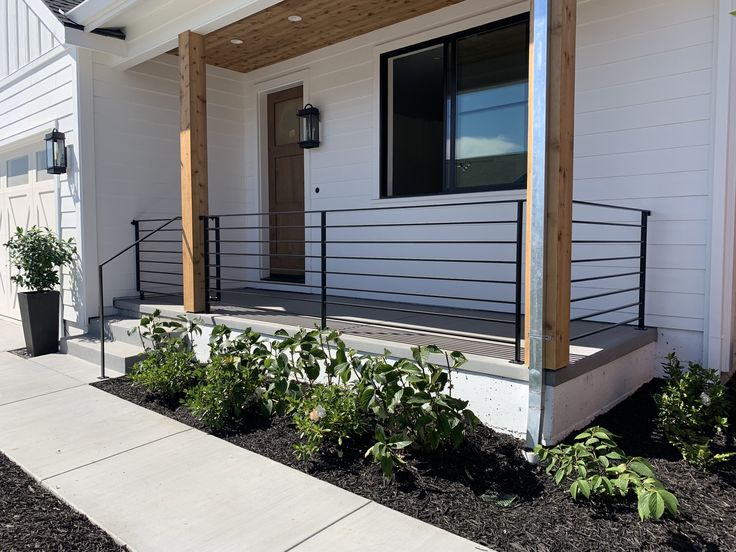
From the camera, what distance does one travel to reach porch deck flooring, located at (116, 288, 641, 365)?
11.2 feet

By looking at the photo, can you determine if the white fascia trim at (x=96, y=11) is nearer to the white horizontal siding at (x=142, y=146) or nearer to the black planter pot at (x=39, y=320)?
the white horizontal siding at (x=142, y=146)

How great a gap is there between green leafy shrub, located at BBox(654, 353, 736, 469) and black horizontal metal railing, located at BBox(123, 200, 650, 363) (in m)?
0.52

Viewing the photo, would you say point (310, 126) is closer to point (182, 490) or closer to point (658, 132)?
point (658, 132)

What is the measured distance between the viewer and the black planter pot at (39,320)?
222 inches

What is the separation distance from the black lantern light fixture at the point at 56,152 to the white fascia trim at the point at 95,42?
0.95m

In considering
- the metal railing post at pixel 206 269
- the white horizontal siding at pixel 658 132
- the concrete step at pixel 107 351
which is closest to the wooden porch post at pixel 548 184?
the white horizontal siding at pixel 658 132

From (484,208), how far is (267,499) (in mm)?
2972

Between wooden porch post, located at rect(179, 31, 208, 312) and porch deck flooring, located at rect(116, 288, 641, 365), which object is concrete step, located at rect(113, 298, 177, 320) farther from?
wooden porch post, located at rect(179, 31, 208, 312)

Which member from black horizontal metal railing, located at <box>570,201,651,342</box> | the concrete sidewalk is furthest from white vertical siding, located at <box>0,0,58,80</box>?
black horizontal metal railing, located at <box>570,201,651,342</box>

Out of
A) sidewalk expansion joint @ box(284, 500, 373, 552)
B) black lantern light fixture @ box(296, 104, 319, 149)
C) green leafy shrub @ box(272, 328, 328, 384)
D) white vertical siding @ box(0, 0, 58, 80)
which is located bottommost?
sidewalk expansion joint @ box(284, 500, 373, 552)

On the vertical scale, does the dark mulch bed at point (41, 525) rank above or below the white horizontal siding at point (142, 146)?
below

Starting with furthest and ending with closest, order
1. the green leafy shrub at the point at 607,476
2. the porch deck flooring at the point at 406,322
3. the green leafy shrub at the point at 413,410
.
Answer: the porch deck flooring at the point at 406,322
the green leafy shrub at the point at 413,410
the green leafy shrub at the point at 607,476

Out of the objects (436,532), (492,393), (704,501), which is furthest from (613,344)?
(436,532)

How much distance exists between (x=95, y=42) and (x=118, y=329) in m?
2.84
